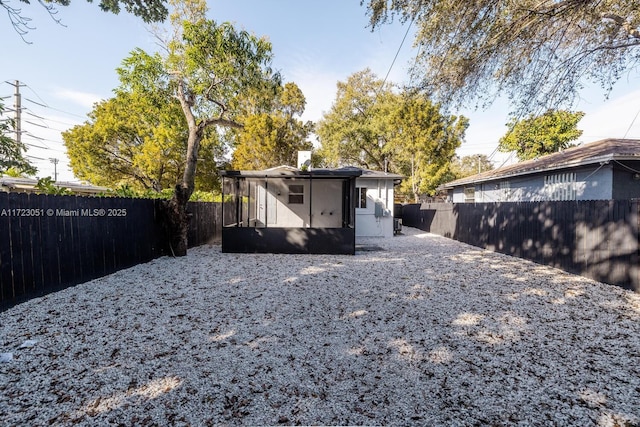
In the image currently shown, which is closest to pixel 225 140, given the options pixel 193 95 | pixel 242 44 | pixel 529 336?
pixel 193 95

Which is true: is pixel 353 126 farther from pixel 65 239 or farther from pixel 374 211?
pixel 65 239

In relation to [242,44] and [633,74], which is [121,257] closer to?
[242,44]

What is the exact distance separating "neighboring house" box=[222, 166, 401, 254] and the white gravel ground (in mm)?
3467

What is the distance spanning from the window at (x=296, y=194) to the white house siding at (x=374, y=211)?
10.7ft

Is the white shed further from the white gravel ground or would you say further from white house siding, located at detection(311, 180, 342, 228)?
the white gravel ground

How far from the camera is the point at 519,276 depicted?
624 cm

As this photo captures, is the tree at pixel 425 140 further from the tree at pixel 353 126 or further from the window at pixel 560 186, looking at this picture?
the window at pixel 560 186

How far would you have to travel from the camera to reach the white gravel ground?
218 cm

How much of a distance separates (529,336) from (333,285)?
10.2ft

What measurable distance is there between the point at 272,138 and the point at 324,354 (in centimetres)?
1885

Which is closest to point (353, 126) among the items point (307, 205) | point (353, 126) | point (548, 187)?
point (353, 126)

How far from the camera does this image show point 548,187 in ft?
39.1

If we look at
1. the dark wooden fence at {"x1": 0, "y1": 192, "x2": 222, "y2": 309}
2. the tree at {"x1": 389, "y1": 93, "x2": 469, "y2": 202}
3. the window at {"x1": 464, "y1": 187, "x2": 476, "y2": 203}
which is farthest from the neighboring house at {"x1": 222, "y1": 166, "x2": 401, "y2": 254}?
the window at {"x1": 464, "y1": 187, "x2": 476, "y2": 203}

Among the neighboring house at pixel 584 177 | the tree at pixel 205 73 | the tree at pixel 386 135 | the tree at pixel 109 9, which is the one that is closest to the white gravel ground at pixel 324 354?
the tree at pixel 205 73
